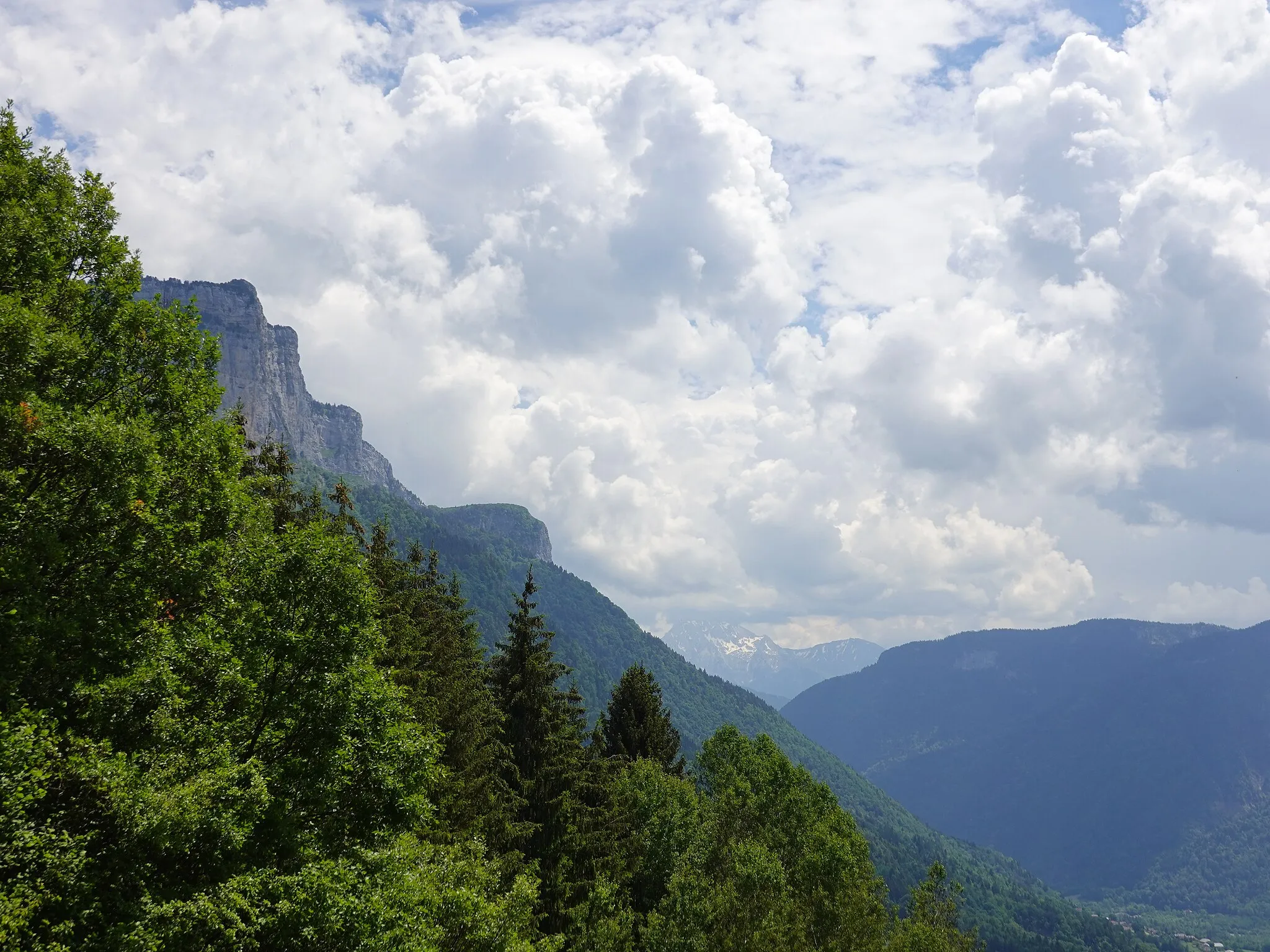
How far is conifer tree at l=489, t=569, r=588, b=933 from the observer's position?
122 ft

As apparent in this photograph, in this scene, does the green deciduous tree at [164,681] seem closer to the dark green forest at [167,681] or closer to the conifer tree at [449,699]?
the dark green forest at [167,681]

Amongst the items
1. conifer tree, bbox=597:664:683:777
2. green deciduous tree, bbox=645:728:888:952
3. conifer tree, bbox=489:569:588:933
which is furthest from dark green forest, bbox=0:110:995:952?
conifer tree, bbox=597:664:683:777

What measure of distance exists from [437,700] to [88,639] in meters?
20.2

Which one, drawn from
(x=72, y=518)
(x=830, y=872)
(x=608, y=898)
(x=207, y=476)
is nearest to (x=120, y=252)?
(x=207, y=476)

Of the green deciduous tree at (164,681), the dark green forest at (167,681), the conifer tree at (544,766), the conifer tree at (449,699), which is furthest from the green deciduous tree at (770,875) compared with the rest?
the green deciduous tree at (164,681)

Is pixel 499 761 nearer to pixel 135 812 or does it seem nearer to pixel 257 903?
pixel 257 903

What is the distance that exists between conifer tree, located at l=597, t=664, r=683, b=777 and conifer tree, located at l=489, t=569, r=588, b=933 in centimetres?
2630

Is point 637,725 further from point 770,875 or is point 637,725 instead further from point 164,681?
point 164,681

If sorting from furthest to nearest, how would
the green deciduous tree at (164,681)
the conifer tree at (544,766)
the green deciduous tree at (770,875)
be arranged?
the green deciduous tree at (770,875) < the conifer tree at (544,766) < the green deciduous tree at (164,681)

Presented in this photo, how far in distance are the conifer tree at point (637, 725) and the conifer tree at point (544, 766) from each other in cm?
2630

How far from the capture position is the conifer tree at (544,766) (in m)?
37.3

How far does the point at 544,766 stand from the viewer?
37812 millimetres

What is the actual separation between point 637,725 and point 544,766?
3047cm

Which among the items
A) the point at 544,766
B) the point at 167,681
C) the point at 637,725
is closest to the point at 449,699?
the point at 544,766
